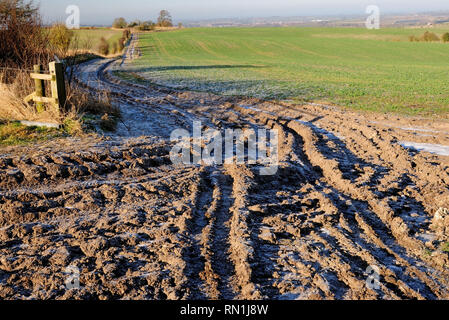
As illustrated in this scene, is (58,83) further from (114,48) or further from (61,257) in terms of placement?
(114,48)

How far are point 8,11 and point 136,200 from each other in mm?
12594

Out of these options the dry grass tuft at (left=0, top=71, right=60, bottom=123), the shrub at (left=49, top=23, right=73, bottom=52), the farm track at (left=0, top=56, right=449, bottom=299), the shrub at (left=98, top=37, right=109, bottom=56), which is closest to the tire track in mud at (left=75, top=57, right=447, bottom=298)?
the farm track at (left=0, top=56, right=449, bottom=299)

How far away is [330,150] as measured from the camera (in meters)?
9.18

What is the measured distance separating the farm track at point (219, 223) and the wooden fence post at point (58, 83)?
1.78 metres

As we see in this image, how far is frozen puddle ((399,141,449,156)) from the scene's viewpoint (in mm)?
9156

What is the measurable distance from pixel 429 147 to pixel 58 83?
9.09 meters

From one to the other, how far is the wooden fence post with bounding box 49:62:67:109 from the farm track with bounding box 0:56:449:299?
5.83ft

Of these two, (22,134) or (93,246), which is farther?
(22,134)

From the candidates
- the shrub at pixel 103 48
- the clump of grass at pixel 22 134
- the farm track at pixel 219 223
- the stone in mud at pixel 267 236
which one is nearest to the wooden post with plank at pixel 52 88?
the clump of grass at pixel 22 134

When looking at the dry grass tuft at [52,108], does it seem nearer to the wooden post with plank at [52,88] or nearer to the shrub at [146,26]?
the wooden post with plank at [52,88]

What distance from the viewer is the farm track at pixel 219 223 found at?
4.10m

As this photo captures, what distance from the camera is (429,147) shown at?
9547mm

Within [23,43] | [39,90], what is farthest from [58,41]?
[39,90]

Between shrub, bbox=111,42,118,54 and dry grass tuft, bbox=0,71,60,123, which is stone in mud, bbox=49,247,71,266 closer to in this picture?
dry grass tuft, bbox=0,71,60,123
